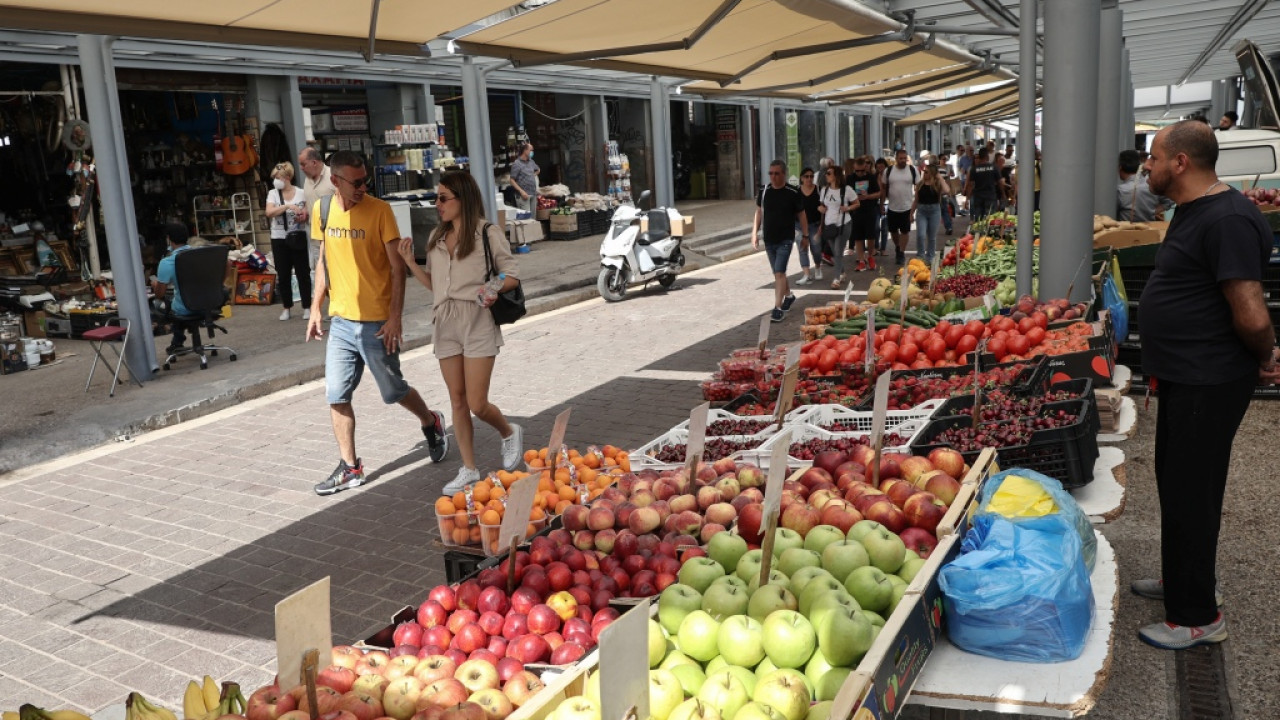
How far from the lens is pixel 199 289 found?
381 inches

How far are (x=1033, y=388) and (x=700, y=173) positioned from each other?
25.7 metres

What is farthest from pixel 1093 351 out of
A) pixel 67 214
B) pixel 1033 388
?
pixel 67 214

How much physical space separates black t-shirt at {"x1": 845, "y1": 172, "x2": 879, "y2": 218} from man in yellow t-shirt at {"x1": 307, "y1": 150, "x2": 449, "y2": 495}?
433 inches

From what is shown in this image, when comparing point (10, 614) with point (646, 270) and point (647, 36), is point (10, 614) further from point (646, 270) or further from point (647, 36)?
point (646, 270)

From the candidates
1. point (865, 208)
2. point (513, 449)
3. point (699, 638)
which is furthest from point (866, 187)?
point (699, 638)

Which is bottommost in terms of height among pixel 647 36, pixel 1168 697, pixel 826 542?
pixel 1168 697

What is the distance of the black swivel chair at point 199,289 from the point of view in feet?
31.3

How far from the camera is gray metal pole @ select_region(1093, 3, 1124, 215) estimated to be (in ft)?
36.0

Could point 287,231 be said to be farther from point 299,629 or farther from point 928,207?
point 299,629

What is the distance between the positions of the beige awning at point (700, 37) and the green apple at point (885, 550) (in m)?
4.91

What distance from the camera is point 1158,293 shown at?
11.8ft

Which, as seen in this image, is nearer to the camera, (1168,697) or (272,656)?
(1168,697)

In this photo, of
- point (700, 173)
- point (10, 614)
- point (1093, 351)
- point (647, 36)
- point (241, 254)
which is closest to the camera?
point (10, 614)

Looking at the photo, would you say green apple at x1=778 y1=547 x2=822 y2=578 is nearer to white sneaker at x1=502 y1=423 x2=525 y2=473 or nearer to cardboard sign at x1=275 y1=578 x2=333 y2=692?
cardboard sign at x1=275 y1=578 x2=333 y2=692
